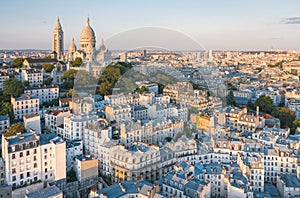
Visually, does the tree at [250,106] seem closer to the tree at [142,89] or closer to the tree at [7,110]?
the tree at [142,89]

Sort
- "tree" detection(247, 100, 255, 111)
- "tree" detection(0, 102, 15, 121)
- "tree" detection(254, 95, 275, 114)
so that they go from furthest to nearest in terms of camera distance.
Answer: "tree" detection(247, 100, 255, 111), "tree" detection(254, 95, 275, 114), "tree" detection(0, 102, 15, 121)

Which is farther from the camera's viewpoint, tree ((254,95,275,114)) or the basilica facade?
the basilica facade

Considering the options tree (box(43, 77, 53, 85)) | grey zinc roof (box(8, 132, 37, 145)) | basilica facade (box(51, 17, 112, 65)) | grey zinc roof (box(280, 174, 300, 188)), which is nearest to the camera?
grey zinc roof (box(8, 132, 37, 145))

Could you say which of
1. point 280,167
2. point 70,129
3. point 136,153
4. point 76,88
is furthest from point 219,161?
point 76,88

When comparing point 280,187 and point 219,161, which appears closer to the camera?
point 280,187

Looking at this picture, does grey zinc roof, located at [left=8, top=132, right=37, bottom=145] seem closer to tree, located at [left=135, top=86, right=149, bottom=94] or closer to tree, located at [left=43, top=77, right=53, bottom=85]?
tree, located at [left=135, top=86, right=149, bottom=94]

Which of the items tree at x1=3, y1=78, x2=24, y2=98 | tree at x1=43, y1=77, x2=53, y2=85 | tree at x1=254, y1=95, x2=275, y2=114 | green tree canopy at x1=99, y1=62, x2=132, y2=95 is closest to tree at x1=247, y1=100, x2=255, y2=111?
tree at x1=254, y1=95, x2=275, y2=114

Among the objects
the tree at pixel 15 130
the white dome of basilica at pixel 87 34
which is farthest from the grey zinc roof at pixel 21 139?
the white dome of basilica at pixel 87 34

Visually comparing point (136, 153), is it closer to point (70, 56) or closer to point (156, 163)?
point (156, 163)

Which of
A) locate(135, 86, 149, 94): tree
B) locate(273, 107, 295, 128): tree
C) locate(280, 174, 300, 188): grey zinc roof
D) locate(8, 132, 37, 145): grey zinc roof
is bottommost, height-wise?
locate(280, 174, 300, 188): grey zinc roof

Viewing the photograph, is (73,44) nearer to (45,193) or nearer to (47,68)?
(47,68)

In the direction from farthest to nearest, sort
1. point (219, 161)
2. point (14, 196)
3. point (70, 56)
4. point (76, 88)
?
point (70, 56) → point (76, 88) → point (219, 161) → point (14, 196)
